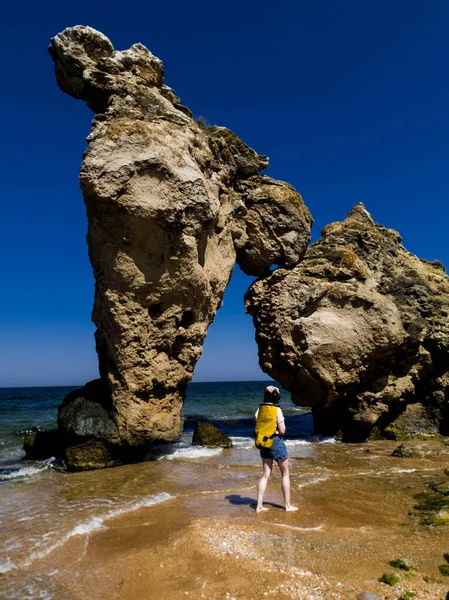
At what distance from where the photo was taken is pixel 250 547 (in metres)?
5.27

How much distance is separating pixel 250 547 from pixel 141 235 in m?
8.02

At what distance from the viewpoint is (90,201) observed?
11.0 meters

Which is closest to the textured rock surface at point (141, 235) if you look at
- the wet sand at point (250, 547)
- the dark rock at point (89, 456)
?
the dark rock at point (89, 456)

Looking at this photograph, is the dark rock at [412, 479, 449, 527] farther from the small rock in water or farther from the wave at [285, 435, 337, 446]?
the wave at [285, 435, 337, 446]

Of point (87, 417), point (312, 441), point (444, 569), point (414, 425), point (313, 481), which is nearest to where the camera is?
point (444, 569)

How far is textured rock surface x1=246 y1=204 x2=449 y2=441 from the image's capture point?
14914mm

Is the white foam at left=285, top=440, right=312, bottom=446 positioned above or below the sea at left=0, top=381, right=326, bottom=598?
below

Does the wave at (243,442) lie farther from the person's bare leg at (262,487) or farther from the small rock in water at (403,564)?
the small rock in water at (403,564)

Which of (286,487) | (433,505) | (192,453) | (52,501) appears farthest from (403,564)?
(192,453)

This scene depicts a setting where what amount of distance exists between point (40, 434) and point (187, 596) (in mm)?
10283

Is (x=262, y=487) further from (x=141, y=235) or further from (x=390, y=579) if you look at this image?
(x=141, y=235)

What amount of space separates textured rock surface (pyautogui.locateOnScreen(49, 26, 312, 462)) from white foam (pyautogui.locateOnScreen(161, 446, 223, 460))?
81cm

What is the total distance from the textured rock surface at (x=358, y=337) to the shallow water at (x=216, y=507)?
3.08m

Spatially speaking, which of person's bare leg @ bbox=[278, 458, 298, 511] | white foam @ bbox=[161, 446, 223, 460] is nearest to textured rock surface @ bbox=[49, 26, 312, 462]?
white foam @ bbox=[161, 446, 223, 460]
